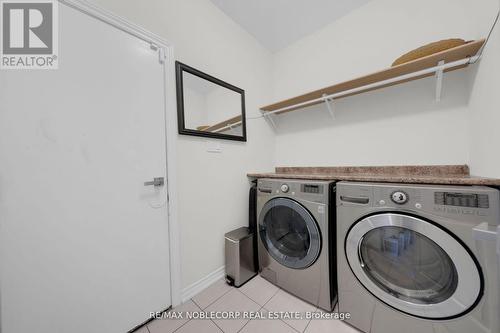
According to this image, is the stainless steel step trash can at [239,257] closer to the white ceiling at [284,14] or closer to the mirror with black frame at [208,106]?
the mirror with black frame at [208,106]

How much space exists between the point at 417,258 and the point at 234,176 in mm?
1382

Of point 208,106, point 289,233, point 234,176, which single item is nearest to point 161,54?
point 208,106

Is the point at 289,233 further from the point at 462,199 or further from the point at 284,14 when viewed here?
the point at 284,14

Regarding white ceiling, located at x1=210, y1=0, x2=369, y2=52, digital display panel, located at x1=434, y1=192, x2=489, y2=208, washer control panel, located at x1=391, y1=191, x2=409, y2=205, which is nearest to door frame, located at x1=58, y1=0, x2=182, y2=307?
white ceiling, located at x1=210, y1=0, x2=369, y2=52

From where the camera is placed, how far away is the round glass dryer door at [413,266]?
0.74 m

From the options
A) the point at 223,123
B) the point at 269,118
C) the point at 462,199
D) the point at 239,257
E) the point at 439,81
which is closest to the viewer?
the point at 462,199

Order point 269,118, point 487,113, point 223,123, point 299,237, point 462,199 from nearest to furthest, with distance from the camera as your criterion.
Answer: point 462,199
point 487,113
point 299,237
point 223,123
point 269,118

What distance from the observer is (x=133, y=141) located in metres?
1.06

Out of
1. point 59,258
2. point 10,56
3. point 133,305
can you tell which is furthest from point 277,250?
point 10,56

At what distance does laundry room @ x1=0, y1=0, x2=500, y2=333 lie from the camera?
77 cm

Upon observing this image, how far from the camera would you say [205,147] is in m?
1.44

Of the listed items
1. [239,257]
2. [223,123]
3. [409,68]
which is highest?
[409,68]

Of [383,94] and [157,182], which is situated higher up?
[383,94]

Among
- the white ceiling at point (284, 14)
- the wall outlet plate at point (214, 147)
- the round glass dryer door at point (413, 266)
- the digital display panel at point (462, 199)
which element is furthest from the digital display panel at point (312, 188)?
the white ceiling at point (284, 14)
